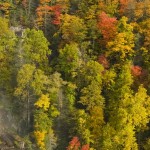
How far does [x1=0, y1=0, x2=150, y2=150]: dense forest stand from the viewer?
6378 cm

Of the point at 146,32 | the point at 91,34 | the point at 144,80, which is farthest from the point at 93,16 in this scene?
the point at 144,80

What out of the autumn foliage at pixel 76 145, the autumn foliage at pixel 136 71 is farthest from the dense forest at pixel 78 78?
the autumn foliage at pixel 76 145

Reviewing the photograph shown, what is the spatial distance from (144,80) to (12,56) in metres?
19.1

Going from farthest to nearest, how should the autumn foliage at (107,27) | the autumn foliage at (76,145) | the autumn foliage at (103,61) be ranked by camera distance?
the autumn foliage at (107,27) < the autumn foliage at (103,61) < the autumn foliage at (76,145)

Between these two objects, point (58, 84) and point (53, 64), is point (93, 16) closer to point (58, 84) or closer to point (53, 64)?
point (53, 64)

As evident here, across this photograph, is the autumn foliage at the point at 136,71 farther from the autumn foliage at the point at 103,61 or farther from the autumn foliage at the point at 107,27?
the autumn foliage at the point at 107,27

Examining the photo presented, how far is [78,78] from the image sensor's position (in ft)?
228

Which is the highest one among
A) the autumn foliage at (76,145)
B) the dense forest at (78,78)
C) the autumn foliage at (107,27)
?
the autumn foliage at (107,27)

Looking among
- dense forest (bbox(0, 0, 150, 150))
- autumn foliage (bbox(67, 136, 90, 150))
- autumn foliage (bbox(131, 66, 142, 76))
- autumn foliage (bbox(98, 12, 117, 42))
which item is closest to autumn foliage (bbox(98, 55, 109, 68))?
dense forest (bbox(0, 0, 150, 150))

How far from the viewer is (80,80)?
228 feet

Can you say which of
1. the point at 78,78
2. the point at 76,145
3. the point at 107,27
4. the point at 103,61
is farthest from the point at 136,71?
the point at 76,145

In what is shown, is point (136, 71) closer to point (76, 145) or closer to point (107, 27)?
point (107, 27)

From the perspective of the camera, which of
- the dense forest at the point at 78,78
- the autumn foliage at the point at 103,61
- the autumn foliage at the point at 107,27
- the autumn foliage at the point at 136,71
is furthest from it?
the autumn foliage at the point at 107,27

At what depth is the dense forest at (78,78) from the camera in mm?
63781
